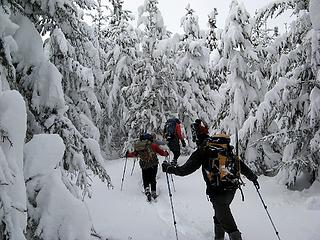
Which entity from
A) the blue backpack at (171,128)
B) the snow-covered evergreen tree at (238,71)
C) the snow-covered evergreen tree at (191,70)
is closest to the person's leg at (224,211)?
the snow-covered evergreen tree at (238,71)

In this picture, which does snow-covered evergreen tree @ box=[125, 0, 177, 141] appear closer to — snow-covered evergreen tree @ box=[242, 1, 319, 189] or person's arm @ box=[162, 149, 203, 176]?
snow-covered evergreen tree @ box=[242, 1, 319, 189]

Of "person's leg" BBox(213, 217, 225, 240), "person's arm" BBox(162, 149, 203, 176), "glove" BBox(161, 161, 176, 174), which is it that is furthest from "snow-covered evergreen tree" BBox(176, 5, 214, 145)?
"person's arm" BBox(162, 149, 203, 176)

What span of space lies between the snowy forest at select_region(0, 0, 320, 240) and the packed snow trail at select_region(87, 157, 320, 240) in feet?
2.97

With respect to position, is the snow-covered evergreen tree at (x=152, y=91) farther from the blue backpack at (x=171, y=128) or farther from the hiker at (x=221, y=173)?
the hiker at (x=221, y=173)

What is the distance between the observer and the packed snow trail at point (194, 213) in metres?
8.57

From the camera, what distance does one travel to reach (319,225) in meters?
8.84

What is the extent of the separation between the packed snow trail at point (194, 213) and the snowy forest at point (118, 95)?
91cm

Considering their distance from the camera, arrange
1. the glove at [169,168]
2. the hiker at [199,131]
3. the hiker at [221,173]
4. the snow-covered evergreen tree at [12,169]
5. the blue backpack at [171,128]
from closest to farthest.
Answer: the snow-covered evergreen tree at [12,169] → the hiker at [221,173] → the glove at [169,168] → the hiker at [199,131] → the blue backpack at [171,128]

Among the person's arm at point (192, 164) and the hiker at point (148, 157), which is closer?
the person's arm at point (192, 164)

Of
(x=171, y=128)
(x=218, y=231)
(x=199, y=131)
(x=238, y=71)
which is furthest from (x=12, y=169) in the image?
(x=238, y=71)

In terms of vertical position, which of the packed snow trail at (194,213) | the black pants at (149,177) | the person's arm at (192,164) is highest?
the person's arm at (192,164)

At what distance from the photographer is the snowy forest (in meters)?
3.83

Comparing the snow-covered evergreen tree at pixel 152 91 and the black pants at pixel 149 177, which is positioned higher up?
the snow-covered evergreen tree at pixel 152 91

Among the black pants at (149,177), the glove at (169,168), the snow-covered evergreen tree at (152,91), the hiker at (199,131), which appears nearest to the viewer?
the glove at (169,168)
